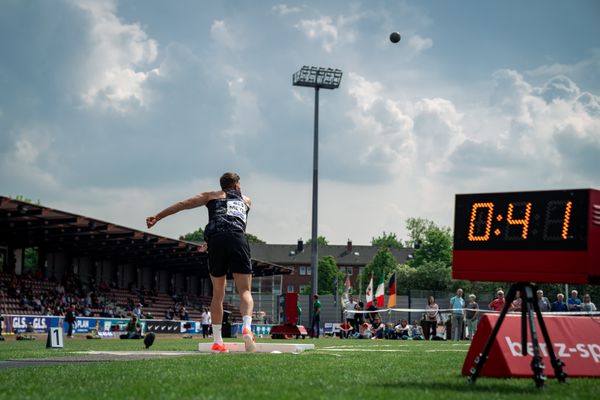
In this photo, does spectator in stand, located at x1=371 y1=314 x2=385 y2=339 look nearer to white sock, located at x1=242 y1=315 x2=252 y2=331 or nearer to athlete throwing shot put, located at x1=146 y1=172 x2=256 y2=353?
white sock, located at x1=242 y1=315 x2=252 y2=331

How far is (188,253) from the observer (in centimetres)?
6119

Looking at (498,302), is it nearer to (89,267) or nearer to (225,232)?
(225,232)

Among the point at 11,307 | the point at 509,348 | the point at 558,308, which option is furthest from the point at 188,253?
the point at 509,348

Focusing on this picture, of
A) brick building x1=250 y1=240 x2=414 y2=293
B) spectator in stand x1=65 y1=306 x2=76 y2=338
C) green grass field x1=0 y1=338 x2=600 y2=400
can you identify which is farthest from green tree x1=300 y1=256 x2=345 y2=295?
green grass field x1=0 y1=338 x2=600 y2=400

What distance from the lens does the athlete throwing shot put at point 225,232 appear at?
9.88 meters

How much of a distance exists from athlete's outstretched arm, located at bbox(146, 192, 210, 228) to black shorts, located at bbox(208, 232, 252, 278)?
47cm

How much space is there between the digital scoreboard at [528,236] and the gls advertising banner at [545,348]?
80 centimetres

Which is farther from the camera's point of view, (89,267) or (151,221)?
(89,267)

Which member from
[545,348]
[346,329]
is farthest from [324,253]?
[545,348]

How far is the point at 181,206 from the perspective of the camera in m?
9.91

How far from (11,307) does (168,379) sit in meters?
34.1

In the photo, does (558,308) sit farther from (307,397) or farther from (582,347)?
(307,397)

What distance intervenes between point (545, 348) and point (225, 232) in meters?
4.31

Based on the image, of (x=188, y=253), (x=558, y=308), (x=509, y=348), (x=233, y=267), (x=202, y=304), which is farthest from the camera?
(x=202, y=304)
